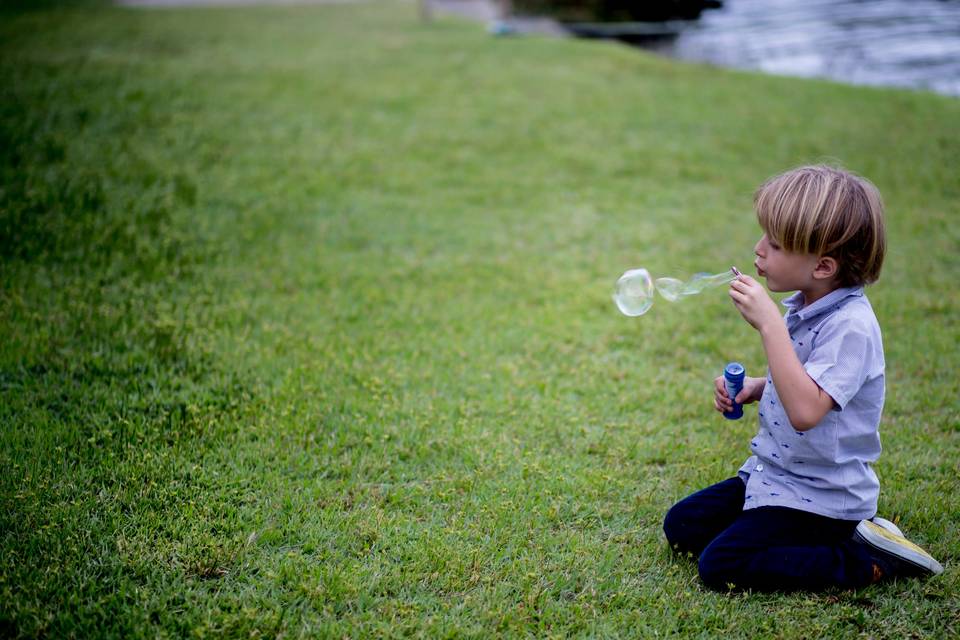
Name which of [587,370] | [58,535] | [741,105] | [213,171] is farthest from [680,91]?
[58,535]

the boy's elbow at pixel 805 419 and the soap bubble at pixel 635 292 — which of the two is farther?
the soap bubble at pixel 635 292

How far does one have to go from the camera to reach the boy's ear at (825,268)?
2658 millimetres

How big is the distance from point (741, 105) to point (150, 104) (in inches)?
272

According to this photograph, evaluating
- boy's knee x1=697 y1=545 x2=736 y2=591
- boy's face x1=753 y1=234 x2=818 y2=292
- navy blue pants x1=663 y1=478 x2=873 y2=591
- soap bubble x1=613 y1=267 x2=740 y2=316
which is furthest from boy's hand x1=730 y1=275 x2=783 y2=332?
boy's knee x1=697 y1=545 x2=736 y2=591

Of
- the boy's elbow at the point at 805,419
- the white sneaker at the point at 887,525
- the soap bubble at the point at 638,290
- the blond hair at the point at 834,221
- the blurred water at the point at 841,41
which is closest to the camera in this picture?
the boy's elbow at the point at 805,419

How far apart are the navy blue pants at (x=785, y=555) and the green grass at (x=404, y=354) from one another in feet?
0.22

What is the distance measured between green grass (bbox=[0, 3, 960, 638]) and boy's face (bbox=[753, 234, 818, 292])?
1.10 m

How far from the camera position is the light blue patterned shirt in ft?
8.38

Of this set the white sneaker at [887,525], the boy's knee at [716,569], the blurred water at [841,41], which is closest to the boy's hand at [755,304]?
the boy's knee at [716,569]

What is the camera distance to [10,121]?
7566mm

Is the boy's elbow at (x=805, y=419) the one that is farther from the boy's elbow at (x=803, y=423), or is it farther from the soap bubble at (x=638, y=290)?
the soap bubble at (x=638, y=290)

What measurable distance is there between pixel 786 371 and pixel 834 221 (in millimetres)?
541

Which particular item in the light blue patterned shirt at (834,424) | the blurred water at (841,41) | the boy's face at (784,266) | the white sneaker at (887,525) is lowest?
the white sneaker at (887,525)

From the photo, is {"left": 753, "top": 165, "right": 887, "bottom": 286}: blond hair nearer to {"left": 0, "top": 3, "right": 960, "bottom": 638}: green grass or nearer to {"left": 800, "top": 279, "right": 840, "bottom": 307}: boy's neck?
{"left": 800, "top": 279, "right": 840, "bottom": 307}: boy's neck
